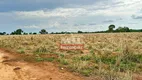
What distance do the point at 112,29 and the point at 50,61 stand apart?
8016cm

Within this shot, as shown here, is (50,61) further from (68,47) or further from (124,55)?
(68,47)

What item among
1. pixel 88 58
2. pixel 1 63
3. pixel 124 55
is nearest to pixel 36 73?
pixel 1 63

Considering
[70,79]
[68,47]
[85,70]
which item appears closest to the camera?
[70,79]

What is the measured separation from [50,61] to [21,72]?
10.3 ft

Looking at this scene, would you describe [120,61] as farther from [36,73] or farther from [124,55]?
[36,73]

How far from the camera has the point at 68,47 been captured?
21.4 meters

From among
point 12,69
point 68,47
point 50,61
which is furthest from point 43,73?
point 68,47

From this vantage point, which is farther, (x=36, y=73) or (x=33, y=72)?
(x=33, y=72)

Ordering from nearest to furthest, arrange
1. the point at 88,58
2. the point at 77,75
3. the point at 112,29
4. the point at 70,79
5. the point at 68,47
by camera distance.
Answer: the point at 70,79 → the point at 77,75 → the point at 88,58 → the point at 68,47 → the point at 112,29

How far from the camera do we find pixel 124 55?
583 inches

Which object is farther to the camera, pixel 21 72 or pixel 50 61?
pixel 50 61

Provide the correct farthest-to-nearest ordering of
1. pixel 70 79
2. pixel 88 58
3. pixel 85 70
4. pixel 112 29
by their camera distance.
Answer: pixel 112 29, pixel 88 58, pixel 85 70, pixel 70 79

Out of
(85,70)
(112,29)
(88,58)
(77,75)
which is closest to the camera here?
(77,75)

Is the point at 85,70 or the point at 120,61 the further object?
the point at 120,61
